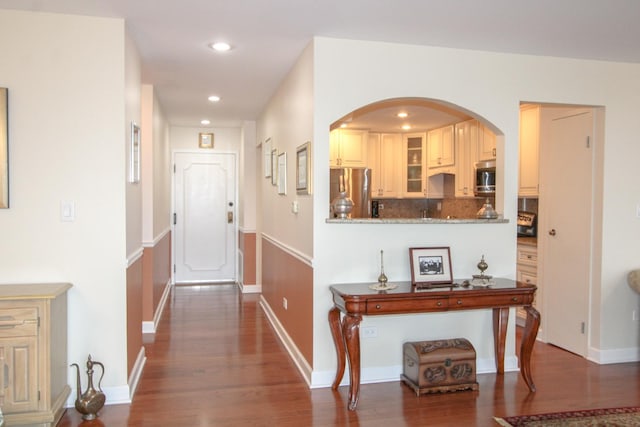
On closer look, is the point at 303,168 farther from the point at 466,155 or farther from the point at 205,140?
the point at 205,140

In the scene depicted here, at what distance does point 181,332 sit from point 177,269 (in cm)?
280

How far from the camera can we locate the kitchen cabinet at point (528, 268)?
4.79 m

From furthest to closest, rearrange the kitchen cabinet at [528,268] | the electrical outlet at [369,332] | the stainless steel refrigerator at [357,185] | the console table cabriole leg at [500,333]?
the stainless steel refrigerator at [357,185] → the kitchen cabinet at [528,268] → the console table cabriole leg at [500,333] → the electrical outlet at [369,332]


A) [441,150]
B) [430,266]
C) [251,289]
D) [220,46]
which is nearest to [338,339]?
[430,266]

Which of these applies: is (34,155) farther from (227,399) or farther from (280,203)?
(280,203)

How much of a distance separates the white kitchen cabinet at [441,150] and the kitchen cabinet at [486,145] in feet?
1.96

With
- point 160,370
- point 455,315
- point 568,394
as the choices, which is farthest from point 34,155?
point 568,394

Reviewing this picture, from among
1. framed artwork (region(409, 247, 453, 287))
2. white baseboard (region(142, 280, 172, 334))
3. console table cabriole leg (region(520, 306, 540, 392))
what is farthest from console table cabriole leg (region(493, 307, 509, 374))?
white baseboard (region(142, 280, 172, 334))

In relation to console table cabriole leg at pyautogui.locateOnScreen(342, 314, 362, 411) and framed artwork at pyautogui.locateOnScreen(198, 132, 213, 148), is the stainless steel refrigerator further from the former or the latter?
console table cabriole leg at pyautogui.locateOnScreen(342, 314, 362, 411)

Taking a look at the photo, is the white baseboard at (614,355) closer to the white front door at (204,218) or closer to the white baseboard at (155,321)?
the white baseboard at (155,321)

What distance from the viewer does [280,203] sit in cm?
483

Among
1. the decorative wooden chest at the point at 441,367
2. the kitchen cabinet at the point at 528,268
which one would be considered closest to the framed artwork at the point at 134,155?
the decorative wooden chest at the point at 441,367

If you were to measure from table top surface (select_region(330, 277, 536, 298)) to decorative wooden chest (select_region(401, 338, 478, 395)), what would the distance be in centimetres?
42

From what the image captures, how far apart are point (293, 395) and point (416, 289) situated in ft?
3.55
